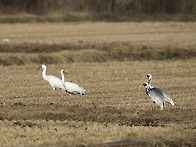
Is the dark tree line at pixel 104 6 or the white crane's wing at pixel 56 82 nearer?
the white crane's wing at pixel 56 82

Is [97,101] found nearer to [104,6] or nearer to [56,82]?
[56,82]

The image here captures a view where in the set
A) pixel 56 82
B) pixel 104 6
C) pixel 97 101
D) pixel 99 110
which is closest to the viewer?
pixel 99 110

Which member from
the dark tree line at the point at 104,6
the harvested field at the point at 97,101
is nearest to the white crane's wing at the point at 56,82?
the harvested field at the point at 97,101

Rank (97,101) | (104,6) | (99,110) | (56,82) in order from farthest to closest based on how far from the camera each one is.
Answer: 1. (104,6)
2. (56,82)
3. (97,101)
4. (99,110)

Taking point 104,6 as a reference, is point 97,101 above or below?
below

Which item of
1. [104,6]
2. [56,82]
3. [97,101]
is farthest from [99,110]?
[104,6]

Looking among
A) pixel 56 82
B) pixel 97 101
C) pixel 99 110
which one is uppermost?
pixel 56 82

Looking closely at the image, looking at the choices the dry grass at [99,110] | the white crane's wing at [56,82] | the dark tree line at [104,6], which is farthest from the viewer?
the dark tree line at [104,6]

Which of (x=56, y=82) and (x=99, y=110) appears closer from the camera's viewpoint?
(x=99, y=110)

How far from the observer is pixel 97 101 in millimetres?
16656

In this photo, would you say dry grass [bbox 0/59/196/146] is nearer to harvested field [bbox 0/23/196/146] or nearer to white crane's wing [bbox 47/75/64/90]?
harvested field [bbox 0/23/196/146]

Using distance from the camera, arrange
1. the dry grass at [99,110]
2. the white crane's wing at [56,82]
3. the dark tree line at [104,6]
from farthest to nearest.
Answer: the dark tree line at [104,6]
the white crane's wing at [56,82]
the dry grass at [99,110]

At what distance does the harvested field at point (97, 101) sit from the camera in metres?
11.4

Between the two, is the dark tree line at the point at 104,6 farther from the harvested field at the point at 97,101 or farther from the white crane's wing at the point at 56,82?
the white crane's wing at the point at 56,82
